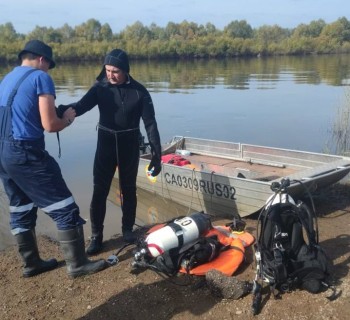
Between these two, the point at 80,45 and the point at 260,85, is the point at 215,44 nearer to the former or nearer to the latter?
the point at 80,45

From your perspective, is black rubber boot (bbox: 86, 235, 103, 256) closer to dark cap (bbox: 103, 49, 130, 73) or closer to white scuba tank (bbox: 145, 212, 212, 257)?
white scuba tank (bbox: 145, 212, 212, 257)

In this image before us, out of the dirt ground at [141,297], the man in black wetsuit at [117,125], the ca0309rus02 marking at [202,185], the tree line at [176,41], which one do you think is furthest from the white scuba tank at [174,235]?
the tree line at [176,41]

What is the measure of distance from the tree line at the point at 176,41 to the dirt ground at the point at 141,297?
54.3 m

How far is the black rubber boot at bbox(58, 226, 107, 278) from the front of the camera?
3908 millimetres

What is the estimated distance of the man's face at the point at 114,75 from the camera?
14.7 feet

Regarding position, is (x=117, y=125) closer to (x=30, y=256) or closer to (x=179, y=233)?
(x=179, y=233)

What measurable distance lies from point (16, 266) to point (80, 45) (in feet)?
200

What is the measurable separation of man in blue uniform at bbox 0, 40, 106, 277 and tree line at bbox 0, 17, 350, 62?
2129 inches

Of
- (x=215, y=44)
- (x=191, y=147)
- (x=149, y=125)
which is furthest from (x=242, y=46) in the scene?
Answer: (x=149, y=125)

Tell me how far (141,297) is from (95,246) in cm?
127

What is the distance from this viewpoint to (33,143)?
3.66 metres

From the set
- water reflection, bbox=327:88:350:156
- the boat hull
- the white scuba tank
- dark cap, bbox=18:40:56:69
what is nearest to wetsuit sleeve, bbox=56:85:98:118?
dark cap, bbox=18:40:56:69

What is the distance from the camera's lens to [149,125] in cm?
470

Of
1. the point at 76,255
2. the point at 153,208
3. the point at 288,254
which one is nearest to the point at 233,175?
the point at 153,208
